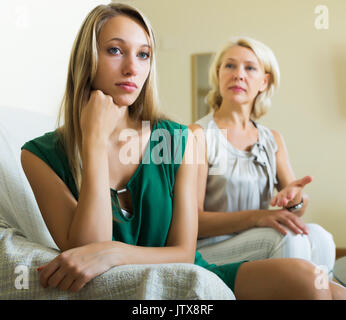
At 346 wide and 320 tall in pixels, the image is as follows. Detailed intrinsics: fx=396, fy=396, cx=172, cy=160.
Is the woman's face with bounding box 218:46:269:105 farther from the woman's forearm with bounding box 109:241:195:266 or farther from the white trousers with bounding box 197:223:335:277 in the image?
the woman's forearm with bounding box 109:241:195:266

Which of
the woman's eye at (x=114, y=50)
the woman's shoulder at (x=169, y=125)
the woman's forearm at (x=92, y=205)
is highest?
the woman's eye at (x=114, y=50)

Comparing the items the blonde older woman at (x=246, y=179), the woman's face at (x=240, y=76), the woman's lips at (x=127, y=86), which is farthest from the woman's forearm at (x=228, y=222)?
the woman's lips at (x=127, y=86)

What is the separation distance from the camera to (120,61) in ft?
3.36

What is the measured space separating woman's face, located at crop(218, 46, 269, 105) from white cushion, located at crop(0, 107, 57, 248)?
2.83 ft

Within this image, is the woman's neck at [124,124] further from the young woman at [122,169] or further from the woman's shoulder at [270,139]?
the woman's shoulder at [270,139]

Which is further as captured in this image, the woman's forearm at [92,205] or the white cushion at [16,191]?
the white cushion at [16,191]

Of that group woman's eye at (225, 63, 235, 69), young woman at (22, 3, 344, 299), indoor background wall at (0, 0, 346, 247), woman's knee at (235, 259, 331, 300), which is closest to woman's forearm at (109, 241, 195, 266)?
young woman at (22, 3, 344, 299)

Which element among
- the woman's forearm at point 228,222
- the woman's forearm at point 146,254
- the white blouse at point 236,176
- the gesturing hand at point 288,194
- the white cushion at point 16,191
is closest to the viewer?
the woman's forearm at point 146,254

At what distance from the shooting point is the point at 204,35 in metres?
3.41

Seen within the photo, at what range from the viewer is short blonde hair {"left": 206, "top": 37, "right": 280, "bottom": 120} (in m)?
1.71

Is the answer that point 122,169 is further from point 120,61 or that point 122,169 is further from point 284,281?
point 284,281

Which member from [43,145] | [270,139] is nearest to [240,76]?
[270,139]

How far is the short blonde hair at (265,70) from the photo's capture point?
1.71 metres

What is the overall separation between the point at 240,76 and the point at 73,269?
1170mm
